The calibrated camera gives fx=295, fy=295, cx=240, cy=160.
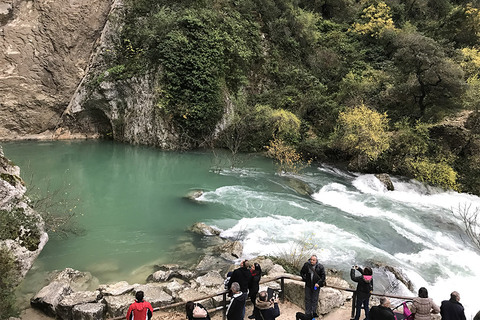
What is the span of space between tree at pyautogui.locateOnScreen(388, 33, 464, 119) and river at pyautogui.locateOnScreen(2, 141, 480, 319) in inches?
216

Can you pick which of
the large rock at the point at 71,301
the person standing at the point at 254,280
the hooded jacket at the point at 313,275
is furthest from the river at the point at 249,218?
the person standing at the point at 254,280

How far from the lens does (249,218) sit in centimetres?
1266

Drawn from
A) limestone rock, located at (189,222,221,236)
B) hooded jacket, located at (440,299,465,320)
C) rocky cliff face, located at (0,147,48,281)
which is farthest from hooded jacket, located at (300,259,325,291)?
rocky cliff face, located at (0,147,48,281)

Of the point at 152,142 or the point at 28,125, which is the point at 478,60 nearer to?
the point at 152,142

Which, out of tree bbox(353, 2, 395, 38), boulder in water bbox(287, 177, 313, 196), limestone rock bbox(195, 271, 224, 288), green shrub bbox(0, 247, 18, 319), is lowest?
limestone rock bbox(195, 271, 224, 288)

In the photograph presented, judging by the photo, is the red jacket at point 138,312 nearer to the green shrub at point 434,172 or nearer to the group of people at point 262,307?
the group of people at point 262,307

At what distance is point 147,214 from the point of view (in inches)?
512

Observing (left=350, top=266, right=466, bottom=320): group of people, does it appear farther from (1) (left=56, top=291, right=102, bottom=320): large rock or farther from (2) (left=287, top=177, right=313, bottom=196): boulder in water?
(2) (left=287, top=177, right=313, bottom=196): boulder in water

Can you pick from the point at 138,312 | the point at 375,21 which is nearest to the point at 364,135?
the point at 138,312

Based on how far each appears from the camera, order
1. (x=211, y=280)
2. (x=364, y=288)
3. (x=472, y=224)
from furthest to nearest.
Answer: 1. (x=472, y=224)
2. (x=211, y=280)
3. (x=364, y=288)

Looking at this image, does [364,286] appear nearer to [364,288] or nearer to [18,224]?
[364,288]

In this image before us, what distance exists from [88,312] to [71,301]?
0.73 meters

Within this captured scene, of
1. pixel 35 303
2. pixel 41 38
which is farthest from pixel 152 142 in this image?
pixel 35 303

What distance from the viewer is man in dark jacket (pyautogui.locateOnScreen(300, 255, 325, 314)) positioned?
581 centimetres
